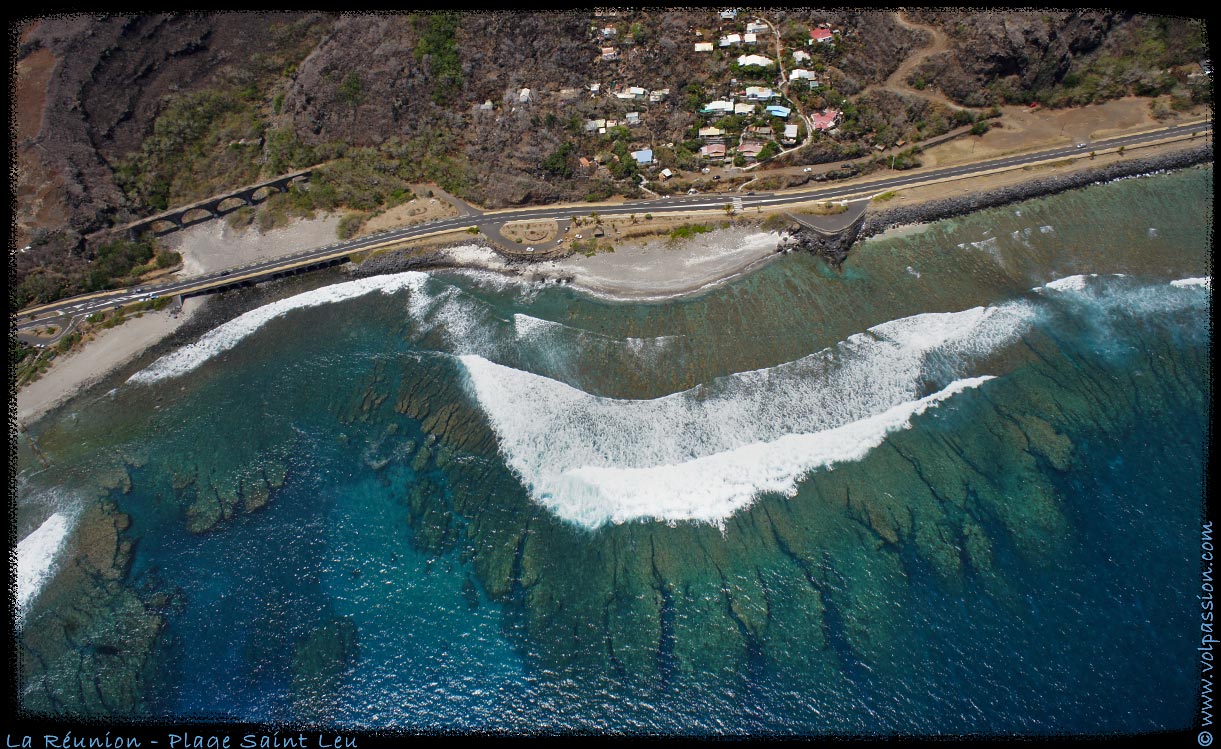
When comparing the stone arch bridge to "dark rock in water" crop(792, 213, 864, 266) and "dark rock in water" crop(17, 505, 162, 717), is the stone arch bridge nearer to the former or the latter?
"dark rock in water" crop(17, 505, 162, 717)

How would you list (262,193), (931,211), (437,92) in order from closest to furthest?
1. (931,211)
2. (262,193)
3. (437,92)

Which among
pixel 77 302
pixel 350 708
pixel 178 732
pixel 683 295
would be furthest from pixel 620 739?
pixel 77 302

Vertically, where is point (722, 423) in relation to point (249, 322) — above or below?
below

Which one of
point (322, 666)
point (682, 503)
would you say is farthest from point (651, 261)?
point (322, 666)

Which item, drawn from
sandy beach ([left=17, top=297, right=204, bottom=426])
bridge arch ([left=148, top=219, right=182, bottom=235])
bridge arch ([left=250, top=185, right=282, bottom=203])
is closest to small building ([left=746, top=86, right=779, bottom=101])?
bridge arch ([left=250, top=185, right=282, bottom=203])

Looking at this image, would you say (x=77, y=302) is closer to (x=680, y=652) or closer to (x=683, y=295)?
(x=683, y=295)

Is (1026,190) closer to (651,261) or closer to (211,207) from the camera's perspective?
(651,261)
